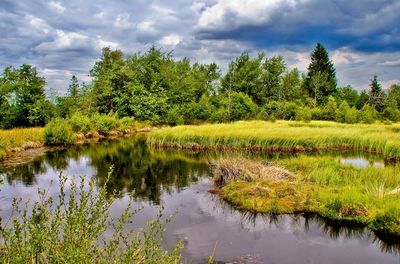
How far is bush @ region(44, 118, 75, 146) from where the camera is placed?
99.5ft

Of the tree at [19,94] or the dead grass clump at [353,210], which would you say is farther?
the tree at [19,94]

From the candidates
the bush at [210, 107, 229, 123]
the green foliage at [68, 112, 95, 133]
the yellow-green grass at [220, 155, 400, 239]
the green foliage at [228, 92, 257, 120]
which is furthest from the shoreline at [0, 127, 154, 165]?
the green foliage at [228, 92, 257, 120]

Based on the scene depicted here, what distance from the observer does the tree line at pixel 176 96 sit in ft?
132

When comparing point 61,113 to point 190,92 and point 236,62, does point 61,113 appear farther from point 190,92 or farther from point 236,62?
point 236,62

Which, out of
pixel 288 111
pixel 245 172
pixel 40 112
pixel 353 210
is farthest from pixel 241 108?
pixel 353 210

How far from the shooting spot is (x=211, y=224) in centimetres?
1123

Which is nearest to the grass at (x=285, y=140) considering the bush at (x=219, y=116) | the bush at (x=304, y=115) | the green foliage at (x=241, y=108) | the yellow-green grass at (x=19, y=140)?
the yellow-green grass at (x=19, y=140)

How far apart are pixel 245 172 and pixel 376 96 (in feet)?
179

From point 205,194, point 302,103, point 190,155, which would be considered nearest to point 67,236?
point 205,194

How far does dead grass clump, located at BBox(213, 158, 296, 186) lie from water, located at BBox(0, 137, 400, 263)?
0.87 m

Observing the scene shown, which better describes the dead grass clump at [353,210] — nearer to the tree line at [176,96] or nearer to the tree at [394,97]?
the tree line at [176,96]

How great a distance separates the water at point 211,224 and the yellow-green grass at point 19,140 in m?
4.96

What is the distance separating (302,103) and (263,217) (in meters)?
55.9

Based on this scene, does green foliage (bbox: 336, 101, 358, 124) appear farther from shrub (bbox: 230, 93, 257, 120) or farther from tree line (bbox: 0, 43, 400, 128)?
shrub (bbox: 230, 93, 257, 120)
